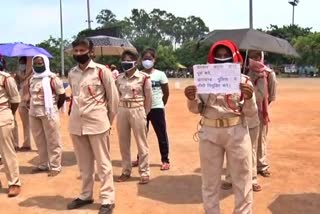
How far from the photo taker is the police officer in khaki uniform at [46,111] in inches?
295

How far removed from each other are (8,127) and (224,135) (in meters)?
3.06

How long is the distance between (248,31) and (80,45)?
7.22 ft

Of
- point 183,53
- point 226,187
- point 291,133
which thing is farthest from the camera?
point 183,53

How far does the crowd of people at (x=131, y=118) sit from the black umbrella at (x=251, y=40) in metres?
0.23

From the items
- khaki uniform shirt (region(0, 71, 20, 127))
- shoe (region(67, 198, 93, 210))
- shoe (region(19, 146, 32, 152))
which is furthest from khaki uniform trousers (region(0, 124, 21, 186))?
shoe (region(19, 146, 32, 152))

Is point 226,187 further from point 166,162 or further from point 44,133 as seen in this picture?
point 44,133

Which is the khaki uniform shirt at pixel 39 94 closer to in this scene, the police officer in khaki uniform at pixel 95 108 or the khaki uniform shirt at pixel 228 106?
the police officer in khaki uniform at pixel 95 108

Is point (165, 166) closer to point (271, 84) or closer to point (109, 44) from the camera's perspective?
point (271, 84)

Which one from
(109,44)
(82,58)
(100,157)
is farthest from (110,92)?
(109,44)

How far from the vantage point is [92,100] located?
5.70 metres

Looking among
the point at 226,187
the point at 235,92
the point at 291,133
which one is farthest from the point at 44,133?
the point at 291,133

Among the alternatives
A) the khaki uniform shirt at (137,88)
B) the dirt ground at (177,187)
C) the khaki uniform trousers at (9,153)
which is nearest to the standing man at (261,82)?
the dirt ground at (177,187)

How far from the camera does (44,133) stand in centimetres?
771

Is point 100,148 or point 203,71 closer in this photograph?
point 203,71
